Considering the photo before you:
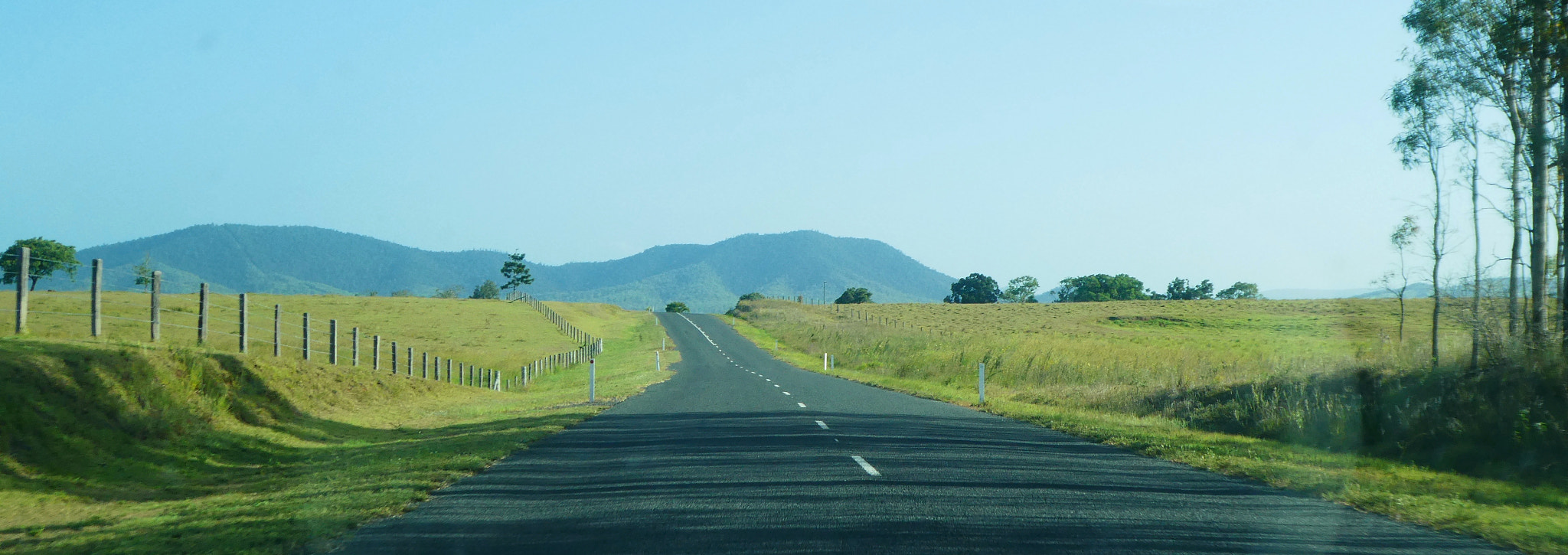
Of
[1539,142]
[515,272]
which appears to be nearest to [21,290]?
[1539,142]

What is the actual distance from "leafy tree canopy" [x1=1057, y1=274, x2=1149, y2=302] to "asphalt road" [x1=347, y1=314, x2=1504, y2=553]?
15704 cm

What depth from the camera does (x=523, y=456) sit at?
1326 centimetres

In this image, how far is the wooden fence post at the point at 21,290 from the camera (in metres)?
15.2

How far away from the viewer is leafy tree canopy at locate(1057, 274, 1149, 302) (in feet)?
543

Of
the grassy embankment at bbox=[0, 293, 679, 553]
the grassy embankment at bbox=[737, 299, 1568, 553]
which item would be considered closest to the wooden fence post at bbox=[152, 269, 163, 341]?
the grassy embankment at bbox=[0, 293, 679, 553]

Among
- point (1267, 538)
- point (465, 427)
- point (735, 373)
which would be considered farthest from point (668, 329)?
point (1267, 538)

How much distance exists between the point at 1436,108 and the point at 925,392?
17239mm

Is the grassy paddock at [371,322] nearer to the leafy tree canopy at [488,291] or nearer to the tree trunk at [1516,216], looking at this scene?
the tree trunk at [1516,216]

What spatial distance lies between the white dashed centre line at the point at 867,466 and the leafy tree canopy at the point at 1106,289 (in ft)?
519

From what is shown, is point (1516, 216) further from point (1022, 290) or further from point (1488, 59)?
point (1022, 290)

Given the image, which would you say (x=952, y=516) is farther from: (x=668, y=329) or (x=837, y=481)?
(x=668, y=329)

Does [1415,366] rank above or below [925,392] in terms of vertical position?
above

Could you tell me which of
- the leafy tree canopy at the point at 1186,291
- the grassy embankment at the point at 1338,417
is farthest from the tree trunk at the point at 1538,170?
the leafy tree canopy at the point at 1186,291

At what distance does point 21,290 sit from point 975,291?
6732 inches
